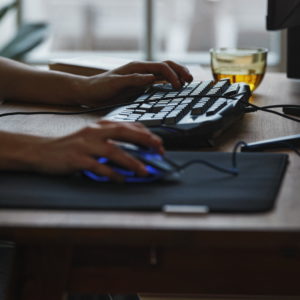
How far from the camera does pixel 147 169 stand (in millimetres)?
816

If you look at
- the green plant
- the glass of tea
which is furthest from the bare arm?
the green plant

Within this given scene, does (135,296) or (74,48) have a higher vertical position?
(74,48)

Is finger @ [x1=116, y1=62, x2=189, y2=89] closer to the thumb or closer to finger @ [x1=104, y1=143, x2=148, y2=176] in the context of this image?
the thumb

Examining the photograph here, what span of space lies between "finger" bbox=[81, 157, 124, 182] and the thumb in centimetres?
49

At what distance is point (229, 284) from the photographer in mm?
770

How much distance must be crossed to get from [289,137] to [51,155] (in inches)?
14.6

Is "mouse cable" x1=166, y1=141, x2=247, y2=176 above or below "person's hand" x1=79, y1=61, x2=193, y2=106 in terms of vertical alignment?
below

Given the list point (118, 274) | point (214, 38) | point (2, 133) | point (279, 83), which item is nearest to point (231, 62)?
point (279, 83)

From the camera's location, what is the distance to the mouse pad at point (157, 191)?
2.45 ft

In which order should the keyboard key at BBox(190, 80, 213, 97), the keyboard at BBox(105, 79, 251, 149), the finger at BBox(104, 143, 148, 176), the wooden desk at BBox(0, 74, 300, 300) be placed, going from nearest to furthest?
the wooden desk at BBox(0, 74, 300, 300)
the finger at BBox(104, 143, 148, 176)
the keyboard at BBox(105, 79, 251, 149)
the keyboard key at BBox(190, 80, 213, 97)

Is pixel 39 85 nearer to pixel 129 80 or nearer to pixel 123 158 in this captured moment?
pixel 129 80

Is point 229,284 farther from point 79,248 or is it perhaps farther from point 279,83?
point 279,83

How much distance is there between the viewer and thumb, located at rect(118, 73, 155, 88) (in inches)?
50.5

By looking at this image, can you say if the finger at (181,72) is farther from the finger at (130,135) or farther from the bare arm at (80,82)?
the finger at (130,135)
